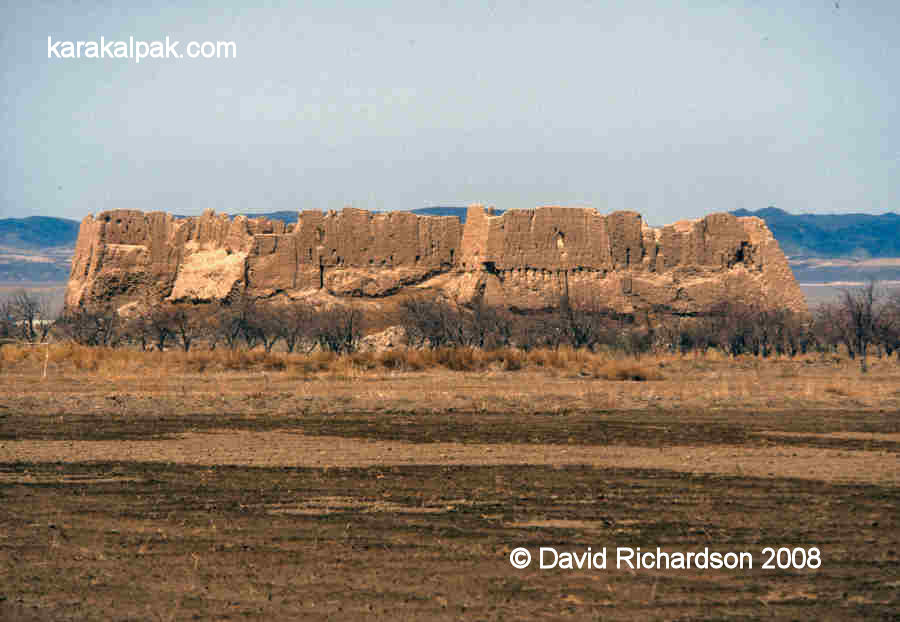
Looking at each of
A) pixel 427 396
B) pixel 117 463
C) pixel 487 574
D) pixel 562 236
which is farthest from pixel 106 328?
pixel 487 574

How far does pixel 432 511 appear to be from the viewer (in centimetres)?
1055

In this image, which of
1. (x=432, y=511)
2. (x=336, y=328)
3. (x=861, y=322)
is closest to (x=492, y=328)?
(x=336, y=328)

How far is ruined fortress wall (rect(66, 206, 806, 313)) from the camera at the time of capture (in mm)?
47719

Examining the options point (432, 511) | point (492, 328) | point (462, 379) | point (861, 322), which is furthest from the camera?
Answer: point (492, 328)

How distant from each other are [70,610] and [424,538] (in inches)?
122

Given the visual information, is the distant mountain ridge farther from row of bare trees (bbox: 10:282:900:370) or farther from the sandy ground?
the sandy ground

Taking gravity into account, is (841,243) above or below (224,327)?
above

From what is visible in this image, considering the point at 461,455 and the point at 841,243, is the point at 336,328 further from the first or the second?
the point at 841,243

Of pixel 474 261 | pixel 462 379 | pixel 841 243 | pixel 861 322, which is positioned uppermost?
pixel 841 243

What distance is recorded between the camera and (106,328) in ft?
151

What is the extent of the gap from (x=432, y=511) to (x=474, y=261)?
3845 cm

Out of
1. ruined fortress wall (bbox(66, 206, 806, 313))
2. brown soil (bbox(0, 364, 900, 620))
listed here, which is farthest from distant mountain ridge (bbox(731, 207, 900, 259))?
brown soil (bbox(0, 364, 900, 620))

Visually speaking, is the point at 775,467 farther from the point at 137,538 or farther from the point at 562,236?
the point at 562,236

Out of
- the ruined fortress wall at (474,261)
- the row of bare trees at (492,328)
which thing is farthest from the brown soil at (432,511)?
the ruined fortress wall at (474,261)
